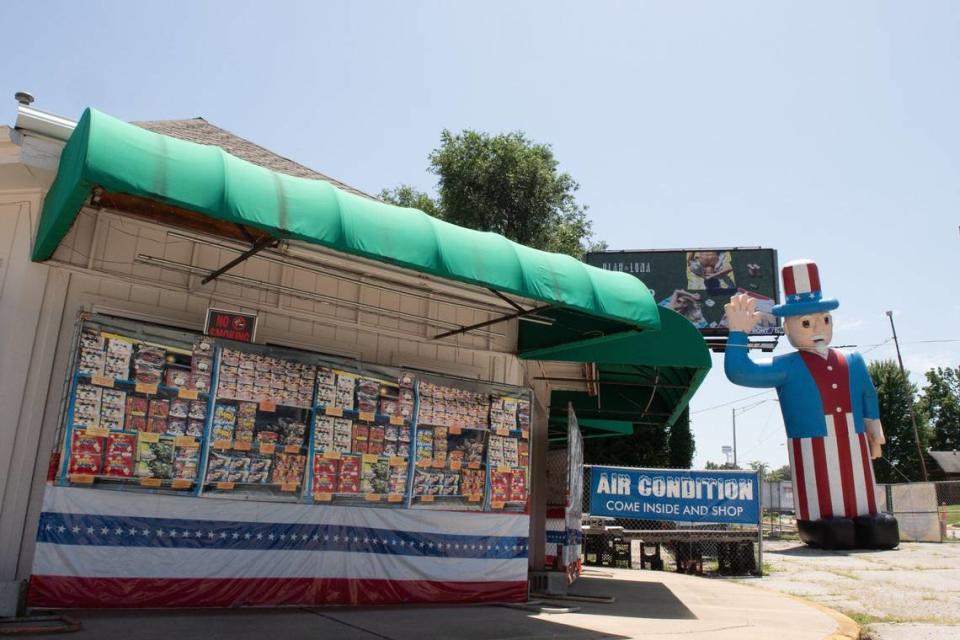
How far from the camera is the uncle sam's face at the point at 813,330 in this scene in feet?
67.8

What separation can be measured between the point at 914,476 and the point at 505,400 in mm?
53664

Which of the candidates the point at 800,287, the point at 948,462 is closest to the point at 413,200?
the point at 800,287

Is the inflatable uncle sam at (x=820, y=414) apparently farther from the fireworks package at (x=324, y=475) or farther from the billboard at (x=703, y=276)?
the fireworks package at (x=324, y=475)

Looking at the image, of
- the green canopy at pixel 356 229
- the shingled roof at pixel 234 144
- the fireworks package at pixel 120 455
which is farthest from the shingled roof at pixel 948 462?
the fireworks package at pixel 120 455

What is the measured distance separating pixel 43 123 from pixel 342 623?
220 inches

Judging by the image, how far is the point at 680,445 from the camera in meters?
26.1

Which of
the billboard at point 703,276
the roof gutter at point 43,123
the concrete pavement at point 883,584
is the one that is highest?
the billboard at point 703,276

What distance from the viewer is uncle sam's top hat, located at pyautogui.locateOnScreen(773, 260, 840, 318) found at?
20.9 meters

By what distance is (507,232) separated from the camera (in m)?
34.7

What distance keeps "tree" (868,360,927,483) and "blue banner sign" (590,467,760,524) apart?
128ft

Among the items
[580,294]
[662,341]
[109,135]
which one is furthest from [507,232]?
[109,135]

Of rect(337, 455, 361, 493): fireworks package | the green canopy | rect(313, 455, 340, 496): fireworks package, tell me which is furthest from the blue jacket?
rect(313, 455, 340, 496): fireworks package

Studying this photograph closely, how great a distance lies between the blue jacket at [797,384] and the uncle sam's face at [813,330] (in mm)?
437

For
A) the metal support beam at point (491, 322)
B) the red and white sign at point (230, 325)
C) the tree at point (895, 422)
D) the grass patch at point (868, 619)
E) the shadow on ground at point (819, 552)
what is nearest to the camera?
the red and white sign at point (230, 325)
